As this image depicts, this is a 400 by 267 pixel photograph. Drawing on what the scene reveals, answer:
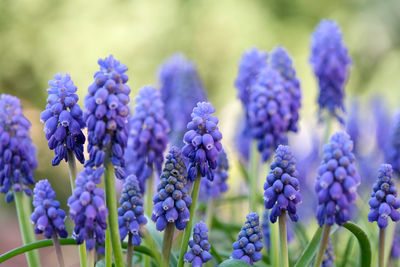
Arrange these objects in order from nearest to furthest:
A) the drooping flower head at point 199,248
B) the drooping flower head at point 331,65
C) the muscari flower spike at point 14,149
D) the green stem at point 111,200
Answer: the green stem at point 111,200
the drooping flower head at point 199,248
the muscari flower spike at point 14,149
the drooping flower head at point 331,65

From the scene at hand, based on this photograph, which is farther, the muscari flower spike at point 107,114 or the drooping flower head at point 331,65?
the drooping flower head at point 331,65

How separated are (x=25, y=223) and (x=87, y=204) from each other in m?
0.96

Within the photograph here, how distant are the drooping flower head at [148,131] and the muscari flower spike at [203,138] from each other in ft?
2.70

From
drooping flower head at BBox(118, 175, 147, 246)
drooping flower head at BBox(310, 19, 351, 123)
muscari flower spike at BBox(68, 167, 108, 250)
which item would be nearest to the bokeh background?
drooping flower head at BBox(310, 19, 351, 123)

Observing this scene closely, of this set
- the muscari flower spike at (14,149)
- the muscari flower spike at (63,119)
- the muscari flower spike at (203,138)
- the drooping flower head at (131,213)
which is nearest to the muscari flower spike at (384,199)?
the muscari flower spike at (203,138)

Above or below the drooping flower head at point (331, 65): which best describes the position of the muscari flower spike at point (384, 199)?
below

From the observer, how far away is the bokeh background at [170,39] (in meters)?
14.7

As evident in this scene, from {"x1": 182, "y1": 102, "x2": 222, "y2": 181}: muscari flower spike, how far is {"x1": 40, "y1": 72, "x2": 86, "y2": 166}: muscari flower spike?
0.49 metres

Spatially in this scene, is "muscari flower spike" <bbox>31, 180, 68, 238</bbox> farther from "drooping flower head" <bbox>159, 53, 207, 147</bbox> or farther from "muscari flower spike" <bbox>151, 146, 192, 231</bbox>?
"drooping flower head" <bbox>159, 53, 207, 147</bbox>

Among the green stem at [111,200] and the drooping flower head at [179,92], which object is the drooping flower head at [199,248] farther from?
the drooping flower head at [179,92]

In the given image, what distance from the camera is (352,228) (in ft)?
8.15

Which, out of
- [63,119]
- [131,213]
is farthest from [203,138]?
[63,119]

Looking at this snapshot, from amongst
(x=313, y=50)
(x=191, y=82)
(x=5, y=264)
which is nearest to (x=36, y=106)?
(x=5, y=264)

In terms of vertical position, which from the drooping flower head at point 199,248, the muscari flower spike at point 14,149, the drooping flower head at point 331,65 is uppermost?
the drooping flower head at point 331,65
